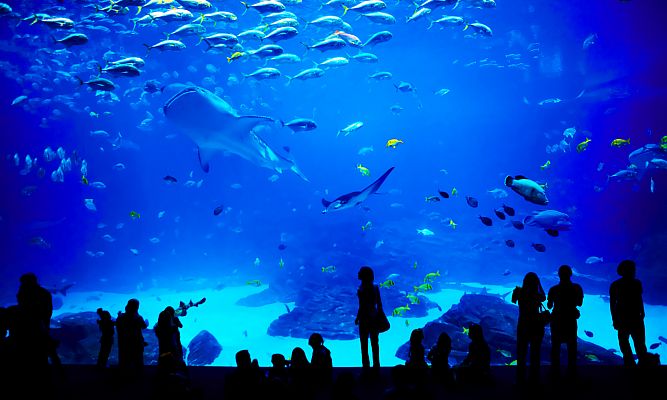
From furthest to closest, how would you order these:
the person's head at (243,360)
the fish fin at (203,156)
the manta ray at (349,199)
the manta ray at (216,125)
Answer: the fish fin at (203,156) < the manta ray at (216,125) < the manta ray at (349,199) < the person's head at (243,360)

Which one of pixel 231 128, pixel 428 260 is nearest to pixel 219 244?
pixel 428 260

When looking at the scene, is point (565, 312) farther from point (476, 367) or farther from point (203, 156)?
point (203, 156)

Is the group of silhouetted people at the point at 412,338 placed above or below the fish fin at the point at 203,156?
below

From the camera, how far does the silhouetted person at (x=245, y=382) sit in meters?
2.53

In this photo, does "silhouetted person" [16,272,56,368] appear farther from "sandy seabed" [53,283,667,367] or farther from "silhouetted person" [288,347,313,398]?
"sandy seabed" [53,283,667,367]

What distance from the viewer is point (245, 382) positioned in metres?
2.59

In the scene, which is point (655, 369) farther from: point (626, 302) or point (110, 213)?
point (110, 213)

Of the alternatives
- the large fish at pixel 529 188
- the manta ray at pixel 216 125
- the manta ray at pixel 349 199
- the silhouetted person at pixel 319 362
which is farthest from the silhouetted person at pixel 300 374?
the manta ray at pixel 216 125

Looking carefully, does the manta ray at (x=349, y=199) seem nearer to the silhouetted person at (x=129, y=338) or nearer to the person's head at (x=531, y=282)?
the person's head at (x=531, y=282)

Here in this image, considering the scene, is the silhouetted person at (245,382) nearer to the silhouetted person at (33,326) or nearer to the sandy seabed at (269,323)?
the silhouetted person at (33,326)

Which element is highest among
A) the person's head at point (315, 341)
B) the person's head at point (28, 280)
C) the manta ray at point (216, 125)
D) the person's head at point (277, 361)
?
the manta ray at point (216, 125)

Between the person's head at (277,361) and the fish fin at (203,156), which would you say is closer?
the person's head at (277,361)

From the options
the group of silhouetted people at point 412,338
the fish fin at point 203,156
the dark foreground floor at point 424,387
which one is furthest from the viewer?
the fish fin at point 203,156

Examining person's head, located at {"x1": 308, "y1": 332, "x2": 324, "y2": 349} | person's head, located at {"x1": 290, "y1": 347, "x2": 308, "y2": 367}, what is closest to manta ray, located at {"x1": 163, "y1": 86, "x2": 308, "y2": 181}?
person's head, located at {"x1": 308, "y1": 332, "x2": 324, "y2": 349}
